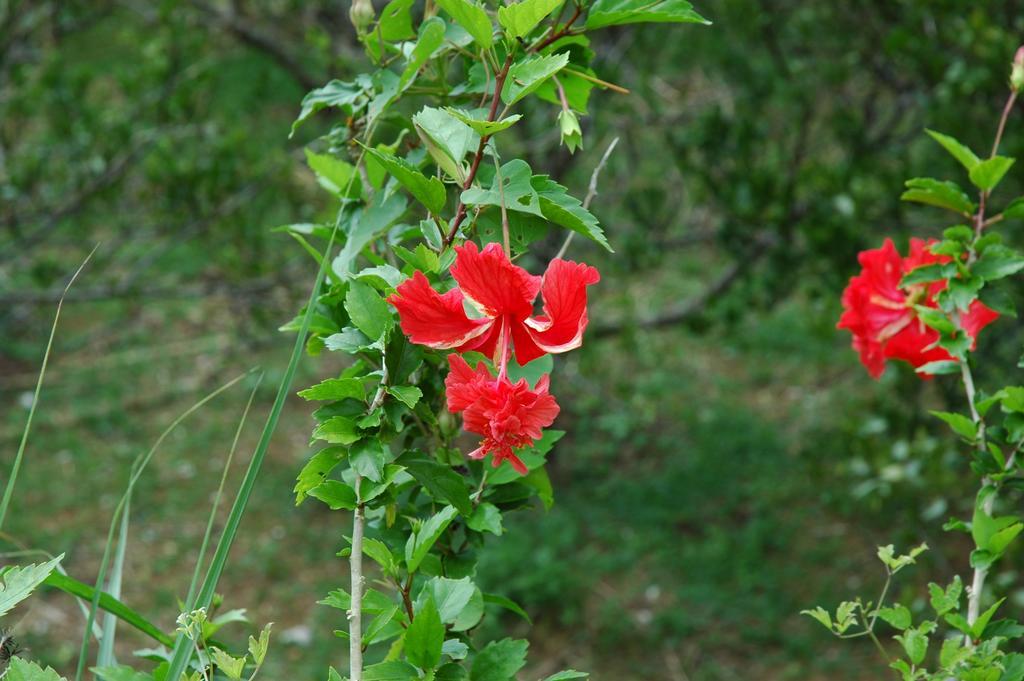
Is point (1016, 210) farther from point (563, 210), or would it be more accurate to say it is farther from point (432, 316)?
point (432, 316)

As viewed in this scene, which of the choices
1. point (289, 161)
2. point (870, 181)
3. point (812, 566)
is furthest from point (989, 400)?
point (289, 161)

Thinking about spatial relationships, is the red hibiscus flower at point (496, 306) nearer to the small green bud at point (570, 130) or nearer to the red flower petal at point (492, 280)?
the red flower petal at point (492, 280)

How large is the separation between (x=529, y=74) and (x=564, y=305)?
182 millimetres

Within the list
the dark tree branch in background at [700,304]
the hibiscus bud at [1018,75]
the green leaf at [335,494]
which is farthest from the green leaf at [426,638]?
the dark tree branch in background at [700,304]

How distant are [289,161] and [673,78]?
5.72 ft

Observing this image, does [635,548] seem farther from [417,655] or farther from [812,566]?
[417,655]

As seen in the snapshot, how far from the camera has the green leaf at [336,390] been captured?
0.83 metres

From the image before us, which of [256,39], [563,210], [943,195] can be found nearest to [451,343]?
[563,210]

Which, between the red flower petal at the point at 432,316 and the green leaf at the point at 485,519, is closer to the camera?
the red flower petal at the point at 432,316

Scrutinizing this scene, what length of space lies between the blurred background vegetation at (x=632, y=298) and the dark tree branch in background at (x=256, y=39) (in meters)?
0.02

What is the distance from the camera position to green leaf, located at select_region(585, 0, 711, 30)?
0.97 metres

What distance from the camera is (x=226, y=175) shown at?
3107 millimetres

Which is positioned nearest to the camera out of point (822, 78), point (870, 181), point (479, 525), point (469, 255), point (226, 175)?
point (469, 255)

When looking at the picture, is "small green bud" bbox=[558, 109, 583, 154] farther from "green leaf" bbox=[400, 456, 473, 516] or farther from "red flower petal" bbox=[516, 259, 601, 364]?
"green leaf" bbox=[400, 456, 473, 516]
